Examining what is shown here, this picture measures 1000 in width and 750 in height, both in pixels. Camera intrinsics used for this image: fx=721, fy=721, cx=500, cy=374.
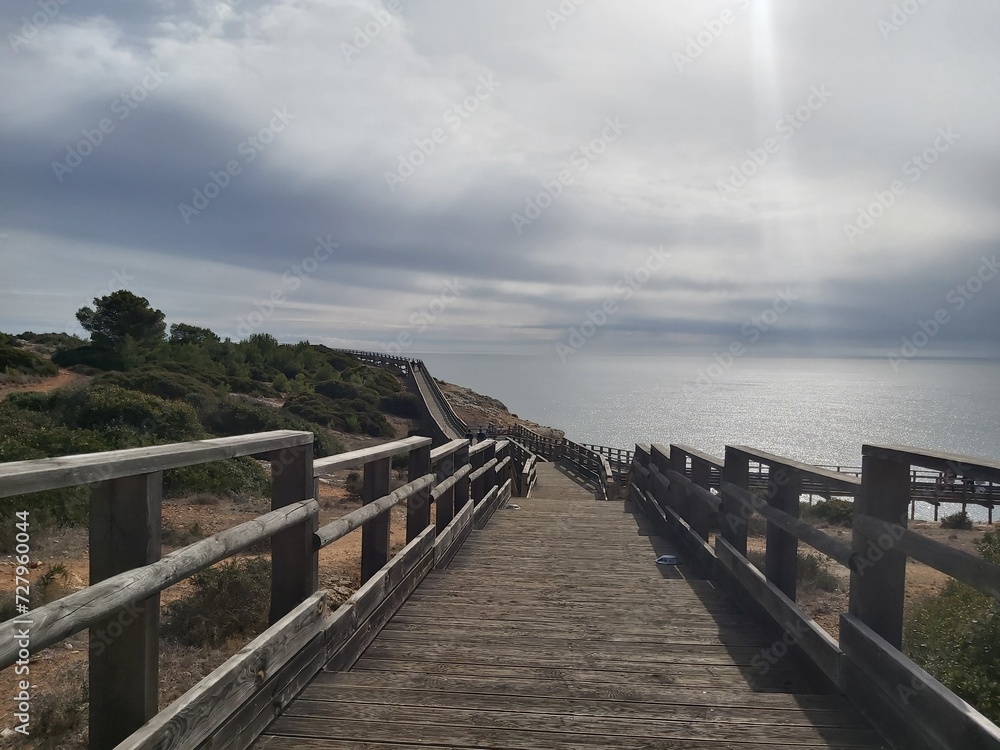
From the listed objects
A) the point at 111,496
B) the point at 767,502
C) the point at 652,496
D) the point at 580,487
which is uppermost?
the point at 111,496

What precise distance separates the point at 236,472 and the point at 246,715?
43.0ft

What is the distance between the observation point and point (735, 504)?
562 cm

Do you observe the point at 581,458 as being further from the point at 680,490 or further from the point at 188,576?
the point at 188,576

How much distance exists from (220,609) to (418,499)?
232 cm

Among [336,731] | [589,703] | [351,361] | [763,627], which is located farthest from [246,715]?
[351,361]

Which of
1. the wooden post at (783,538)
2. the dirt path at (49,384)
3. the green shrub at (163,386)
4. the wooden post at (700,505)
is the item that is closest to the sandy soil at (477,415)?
the dirt path at (49,384)

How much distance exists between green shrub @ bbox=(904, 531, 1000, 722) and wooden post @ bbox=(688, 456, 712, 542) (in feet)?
6.78

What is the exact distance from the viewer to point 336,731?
311cm

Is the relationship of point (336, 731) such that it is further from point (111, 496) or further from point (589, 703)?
point (111, 496)

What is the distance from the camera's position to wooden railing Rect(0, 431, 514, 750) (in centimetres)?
201

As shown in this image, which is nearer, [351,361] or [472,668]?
[472,668]

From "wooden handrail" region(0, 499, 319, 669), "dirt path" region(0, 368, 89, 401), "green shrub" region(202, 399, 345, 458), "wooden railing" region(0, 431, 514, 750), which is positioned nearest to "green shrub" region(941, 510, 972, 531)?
"green shrub" region(202, 399, 345, 458)

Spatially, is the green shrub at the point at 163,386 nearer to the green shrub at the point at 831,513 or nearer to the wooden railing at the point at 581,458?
the wooden railing at the point at 581,458

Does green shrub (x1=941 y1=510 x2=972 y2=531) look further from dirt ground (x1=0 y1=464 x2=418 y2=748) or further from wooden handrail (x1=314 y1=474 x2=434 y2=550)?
wooden handrail (x1=314 y1=474 x2=434 y2=550)
